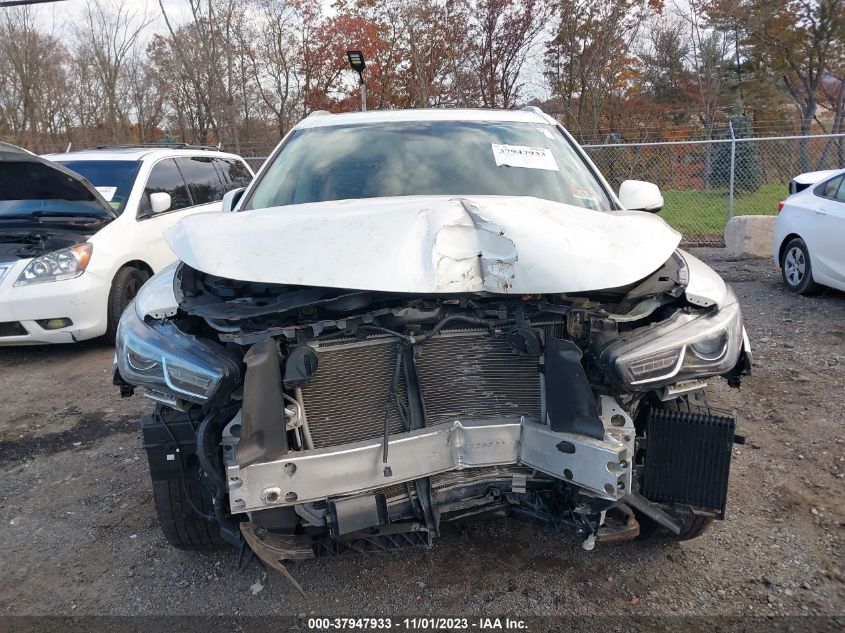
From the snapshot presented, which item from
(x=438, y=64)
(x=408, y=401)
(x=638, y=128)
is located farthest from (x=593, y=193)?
(x=438, y=64)

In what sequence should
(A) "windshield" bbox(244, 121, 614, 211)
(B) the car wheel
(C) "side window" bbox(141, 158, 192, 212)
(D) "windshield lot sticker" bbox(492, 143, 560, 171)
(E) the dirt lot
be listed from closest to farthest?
(E) the dirt lot, (A) "windshield" bbox(244, 121, 614, 211), (D) "windshield lot sticker" bbox(492, 143, 560, 171), (C) "side window" bbox(141, 158, 192, 212), (B) the car wheel

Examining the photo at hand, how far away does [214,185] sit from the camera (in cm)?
788

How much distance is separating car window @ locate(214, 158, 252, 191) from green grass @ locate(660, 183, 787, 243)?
7799mm

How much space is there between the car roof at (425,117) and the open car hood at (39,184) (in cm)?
253

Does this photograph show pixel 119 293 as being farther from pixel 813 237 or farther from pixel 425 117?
pixel 813 237

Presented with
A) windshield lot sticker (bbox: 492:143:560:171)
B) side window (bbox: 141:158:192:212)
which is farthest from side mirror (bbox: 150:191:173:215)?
windshield lot sticker (bbox: 492:143:560:171)

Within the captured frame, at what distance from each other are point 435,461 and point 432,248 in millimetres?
737

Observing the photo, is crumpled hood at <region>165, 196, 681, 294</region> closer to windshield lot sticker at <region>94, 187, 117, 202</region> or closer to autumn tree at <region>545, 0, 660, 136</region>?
windshield lot sticker at <region>94, 187, 117, 202</region>

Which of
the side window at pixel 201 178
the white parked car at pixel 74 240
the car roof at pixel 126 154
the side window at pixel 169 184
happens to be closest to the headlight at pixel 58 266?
the white parked car at pixel 74 240

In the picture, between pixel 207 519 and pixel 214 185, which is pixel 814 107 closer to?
pixel 214 185

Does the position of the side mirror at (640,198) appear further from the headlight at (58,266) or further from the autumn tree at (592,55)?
the autumn tree at (592,55)

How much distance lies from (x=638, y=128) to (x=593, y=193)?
17358mm

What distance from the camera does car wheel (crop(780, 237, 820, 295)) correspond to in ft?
23.4

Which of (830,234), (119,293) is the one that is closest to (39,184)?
(119,293)
